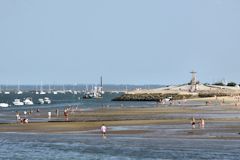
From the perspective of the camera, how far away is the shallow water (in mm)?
48375

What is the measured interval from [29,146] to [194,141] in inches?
508

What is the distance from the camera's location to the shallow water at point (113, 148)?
4838 centimetres

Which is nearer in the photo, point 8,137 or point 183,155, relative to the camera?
point 183,155

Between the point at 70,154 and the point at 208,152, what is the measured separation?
9527mm

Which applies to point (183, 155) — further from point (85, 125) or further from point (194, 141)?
point (85, 125)

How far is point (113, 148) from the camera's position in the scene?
53.1 metres

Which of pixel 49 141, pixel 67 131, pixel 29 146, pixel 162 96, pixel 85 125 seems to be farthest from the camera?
pixel 162 96

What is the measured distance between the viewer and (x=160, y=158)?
46.9 meters

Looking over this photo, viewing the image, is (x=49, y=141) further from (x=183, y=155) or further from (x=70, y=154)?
(x=183, y=155)

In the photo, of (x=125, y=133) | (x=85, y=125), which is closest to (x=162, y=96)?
(x=85, y=125)

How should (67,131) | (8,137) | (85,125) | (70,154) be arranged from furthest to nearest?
1. (85,125)
2. (67,131)
3. (8,137)
4. (70,154)

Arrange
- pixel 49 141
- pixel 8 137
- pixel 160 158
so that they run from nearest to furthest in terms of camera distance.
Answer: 1. pixel 160 158
2. pixel 49 141
3. pixel 8 137

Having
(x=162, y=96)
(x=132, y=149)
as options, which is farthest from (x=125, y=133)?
(x=162, y=96)

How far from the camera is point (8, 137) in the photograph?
6388 centimetres
